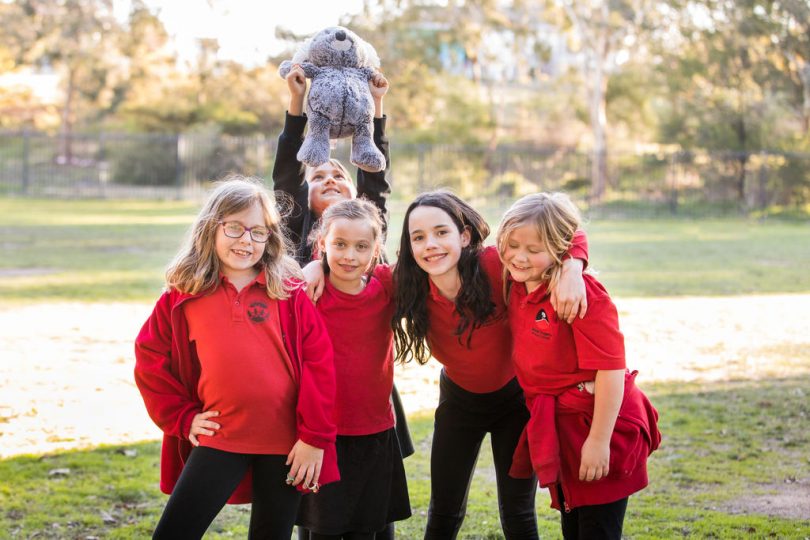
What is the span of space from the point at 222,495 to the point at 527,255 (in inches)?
42.1

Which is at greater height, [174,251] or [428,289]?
[428,289]

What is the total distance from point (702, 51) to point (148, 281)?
23055mm

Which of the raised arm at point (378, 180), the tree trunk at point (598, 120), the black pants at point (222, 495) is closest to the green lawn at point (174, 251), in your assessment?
the tree trunk at point (598, 120)

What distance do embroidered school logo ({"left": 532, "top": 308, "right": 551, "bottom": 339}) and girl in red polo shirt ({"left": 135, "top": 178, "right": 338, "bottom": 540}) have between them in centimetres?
59

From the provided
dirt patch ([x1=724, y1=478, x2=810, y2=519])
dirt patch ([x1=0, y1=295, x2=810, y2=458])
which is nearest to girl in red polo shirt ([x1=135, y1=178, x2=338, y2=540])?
dirt patch ([x1=724, y1=478, x2=810, y2=519])

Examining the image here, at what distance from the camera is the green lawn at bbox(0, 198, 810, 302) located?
10.6 meters

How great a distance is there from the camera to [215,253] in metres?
2.69

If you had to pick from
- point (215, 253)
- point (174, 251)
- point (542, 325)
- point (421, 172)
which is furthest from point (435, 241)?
point (421, 172)

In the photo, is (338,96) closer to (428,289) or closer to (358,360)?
(428,289)

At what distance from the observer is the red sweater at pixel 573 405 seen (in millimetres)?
2609

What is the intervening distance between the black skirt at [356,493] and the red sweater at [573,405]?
17.7 inches

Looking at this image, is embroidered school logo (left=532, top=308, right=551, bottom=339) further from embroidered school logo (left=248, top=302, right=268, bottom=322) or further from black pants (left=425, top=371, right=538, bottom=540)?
embroidered school logo (left=248, top=302, right=268, bottom=322)

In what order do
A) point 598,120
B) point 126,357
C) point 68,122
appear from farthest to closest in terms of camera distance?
point 68,122, point 598,120, point 126,357

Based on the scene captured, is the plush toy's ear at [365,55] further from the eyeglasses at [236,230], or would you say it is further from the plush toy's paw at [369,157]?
the eyeglasses at [236,230]
